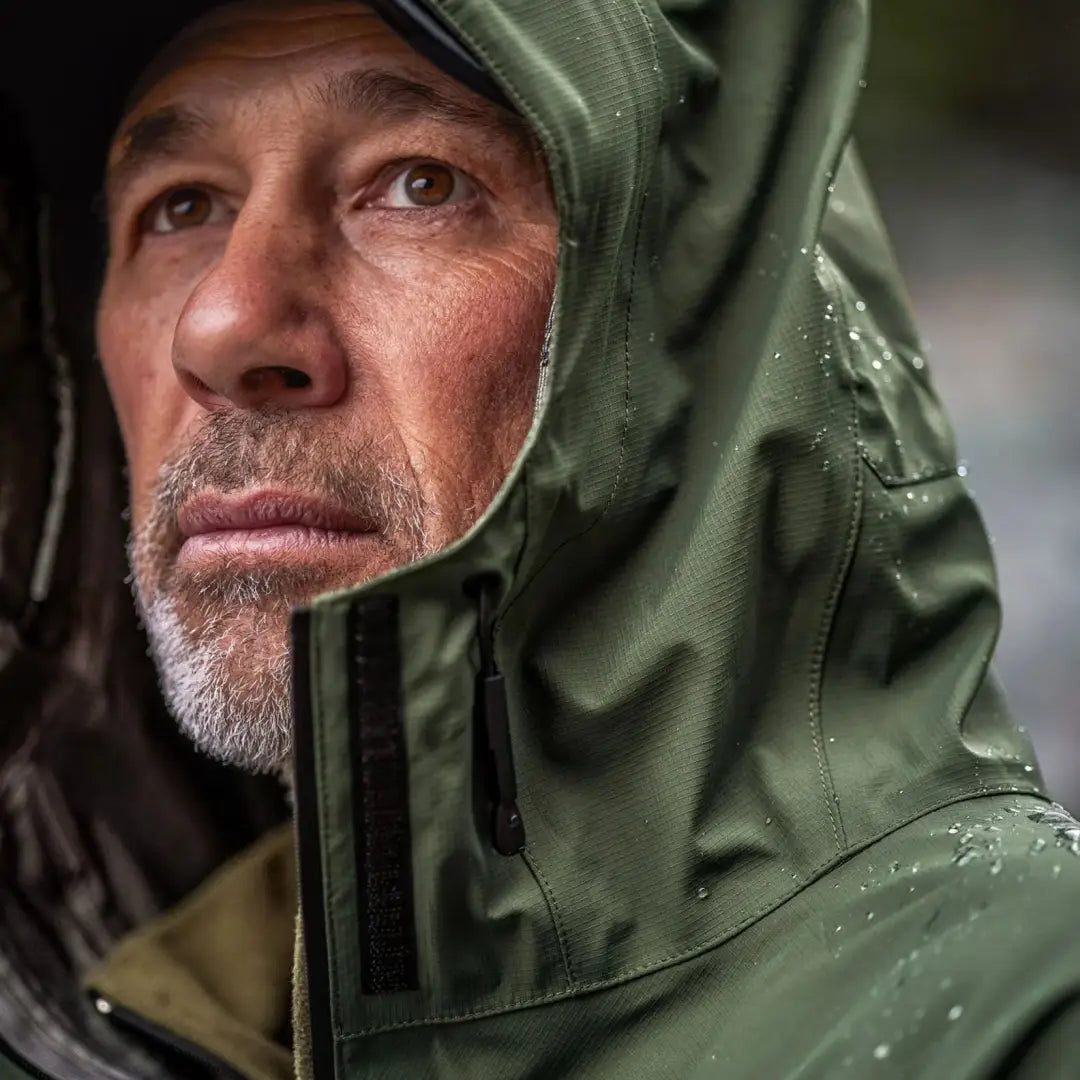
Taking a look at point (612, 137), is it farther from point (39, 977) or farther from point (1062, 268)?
point (1062, 268)

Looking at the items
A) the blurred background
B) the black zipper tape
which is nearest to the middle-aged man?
the black zipper tape

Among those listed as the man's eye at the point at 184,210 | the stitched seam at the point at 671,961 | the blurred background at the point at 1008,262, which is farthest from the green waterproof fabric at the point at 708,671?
the blurred background at the point at 1008,262

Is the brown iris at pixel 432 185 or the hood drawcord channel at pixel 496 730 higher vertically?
the brown iris at pixel 432 185

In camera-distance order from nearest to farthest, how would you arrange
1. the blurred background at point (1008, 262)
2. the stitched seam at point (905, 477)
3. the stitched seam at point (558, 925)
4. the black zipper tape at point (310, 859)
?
the black zipper tape at point (310, 859), the stitched seam at point (558, 925), the stitched seam at point (905, 477), the blurred background at point (1008, 262)

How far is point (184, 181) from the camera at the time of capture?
1705 mm

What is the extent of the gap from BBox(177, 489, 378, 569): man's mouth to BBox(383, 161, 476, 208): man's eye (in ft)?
1.19

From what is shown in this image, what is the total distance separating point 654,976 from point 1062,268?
4539 mm

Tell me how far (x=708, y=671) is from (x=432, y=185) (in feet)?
2.09

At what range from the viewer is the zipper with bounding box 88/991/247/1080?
1495 millimetres

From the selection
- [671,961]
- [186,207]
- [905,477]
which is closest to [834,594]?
[905,477]

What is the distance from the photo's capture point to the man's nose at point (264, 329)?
1.47 m

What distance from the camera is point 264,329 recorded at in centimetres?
147

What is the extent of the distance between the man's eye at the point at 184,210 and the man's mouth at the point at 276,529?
401 millimetres

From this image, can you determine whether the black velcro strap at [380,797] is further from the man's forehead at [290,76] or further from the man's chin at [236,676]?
the man's forehead at [290,76]
